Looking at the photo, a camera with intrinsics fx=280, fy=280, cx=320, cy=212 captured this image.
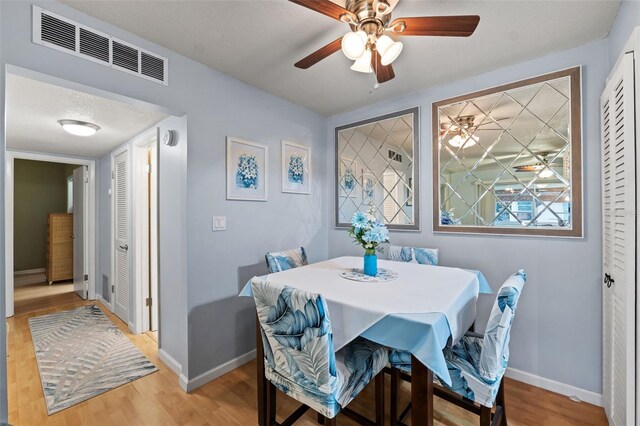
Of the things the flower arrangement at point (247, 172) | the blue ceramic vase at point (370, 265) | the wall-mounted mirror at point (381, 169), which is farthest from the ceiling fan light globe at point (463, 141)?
the flower arrangement at point (247, 172)

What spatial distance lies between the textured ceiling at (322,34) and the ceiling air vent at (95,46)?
0.10m

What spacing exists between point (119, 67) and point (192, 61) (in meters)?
0.52

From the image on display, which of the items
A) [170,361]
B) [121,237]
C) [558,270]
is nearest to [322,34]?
[558,270]

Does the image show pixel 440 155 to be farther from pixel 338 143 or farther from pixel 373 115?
pixel 338 143

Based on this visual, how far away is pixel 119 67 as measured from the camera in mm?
1730

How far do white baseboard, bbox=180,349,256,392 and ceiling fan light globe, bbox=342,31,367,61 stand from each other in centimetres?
239

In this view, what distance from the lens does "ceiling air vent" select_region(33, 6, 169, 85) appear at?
146cm

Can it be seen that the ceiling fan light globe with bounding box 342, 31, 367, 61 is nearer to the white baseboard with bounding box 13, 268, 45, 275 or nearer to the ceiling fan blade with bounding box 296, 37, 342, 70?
the ceiling fan blade with bounding box 296, 37, 342, 70

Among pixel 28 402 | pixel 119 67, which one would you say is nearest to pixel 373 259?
pixel 119 67

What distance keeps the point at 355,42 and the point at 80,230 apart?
503 cm

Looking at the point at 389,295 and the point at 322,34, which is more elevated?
the point at 322,34

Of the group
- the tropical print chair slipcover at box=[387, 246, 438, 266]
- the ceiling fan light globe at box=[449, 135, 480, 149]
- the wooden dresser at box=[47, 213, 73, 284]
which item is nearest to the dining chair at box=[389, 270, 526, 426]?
the tropical print chair slipcover at box=[387, 246, 438, 266]

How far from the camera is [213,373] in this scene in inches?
85.9

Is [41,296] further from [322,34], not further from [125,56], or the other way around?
[322,34]
